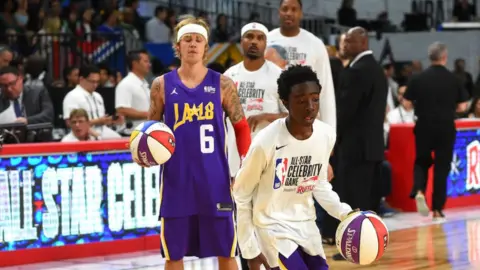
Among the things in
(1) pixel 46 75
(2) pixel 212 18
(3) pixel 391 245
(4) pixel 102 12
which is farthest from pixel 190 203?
(2) pixel 212 18

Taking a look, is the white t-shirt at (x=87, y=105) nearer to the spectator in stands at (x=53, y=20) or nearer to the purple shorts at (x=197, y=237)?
the purple shorts at (x=197, y=237)

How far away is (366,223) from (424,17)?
62.5 feet

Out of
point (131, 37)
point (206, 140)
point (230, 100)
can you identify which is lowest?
point (206, 140)

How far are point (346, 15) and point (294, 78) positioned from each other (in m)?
18.1

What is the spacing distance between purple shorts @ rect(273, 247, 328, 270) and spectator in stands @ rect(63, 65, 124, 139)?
6050 millimetres

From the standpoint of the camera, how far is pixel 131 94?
39.9 ft

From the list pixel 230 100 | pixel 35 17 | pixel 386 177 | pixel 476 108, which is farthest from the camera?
pixel 35 17

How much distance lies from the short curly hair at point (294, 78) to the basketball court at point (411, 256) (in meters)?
3.32

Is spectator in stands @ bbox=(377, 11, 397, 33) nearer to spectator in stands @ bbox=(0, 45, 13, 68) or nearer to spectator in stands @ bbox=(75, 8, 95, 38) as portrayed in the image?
spectator in stands @ bbox=(75, 8, 95, 38)

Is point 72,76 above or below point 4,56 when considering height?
below

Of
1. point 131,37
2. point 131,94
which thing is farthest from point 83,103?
point 131,37

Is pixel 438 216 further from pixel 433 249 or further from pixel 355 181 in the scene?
pixel 355 181

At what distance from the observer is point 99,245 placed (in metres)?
10.0

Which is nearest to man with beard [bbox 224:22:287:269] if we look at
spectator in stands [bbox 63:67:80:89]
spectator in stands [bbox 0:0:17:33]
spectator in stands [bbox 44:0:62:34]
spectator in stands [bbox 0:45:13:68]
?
spectator in stands [bbox 0:45:13:68]
